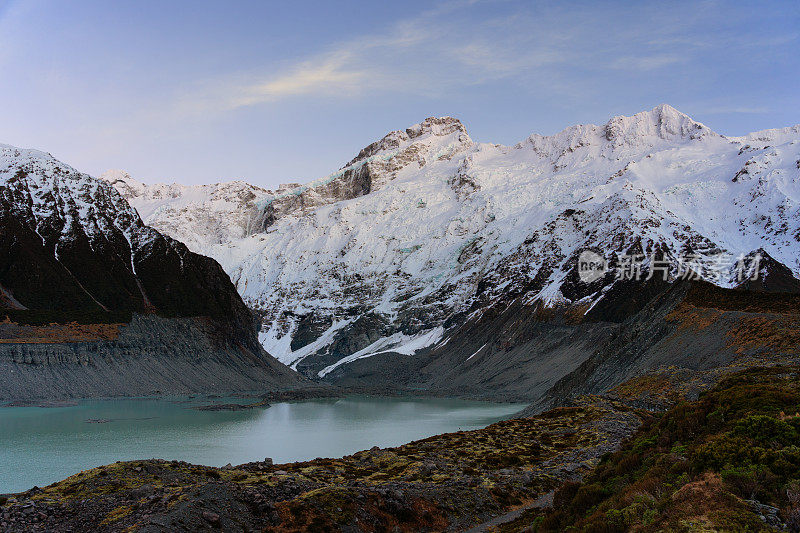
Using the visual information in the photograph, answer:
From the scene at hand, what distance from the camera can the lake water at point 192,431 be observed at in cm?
5456

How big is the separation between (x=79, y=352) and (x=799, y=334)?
113 meters

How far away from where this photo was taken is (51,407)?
99.2 meters

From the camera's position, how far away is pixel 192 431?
77.1 m

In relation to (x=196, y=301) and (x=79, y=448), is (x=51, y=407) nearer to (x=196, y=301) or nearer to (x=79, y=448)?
(x=79, y=448)

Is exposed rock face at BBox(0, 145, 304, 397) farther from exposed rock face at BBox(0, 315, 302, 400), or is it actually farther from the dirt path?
the dirt path

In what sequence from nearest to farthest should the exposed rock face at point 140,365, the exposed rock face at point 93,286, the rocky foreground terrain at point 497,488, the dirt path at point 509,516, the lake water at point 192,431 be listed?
the rocky foreground terrain at point 497,488 < the dirt path at point 509,516 < the lake water at point 192,431 < the exposed rock face at point 140,365 < the exposed rock face at point 93,286

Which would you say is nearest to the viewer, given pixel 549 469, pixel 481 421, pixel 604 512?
pixel 604 512

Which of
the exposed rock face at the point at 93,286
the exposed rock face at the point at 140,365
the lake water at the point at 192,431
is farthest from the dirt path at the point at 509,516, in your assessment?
the exposed rock face at the point at 93,286

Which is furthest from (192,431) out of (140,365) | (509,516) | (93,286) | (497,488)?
(93,286)

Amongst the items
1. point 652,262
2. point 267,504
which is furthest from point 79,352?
point 652,262

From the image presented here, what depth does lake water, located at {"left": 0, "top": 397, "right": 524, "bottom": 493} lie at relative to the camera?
54.6m

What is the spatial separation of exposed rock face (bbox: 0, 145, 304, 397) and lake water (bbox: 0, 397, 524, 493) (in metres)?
13.5

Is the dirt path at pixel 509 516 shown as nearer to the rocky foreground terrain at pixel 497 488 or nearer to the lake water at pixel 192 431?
the rocky foreground terrain at pixel 497 488

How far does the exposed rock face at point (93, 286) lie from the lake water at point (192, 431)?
1354cm
